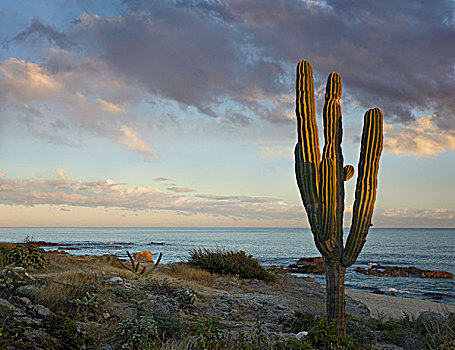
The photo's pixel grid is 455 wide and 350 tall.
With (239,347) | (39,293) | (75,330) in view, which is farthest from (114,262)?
(239,347)

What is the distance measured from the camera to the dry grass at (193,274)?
1294 centimetres

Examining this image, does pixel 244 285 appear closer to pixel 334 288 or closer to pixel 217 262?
pixel 217 262

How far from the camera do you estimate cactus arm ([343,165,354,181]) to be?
7.83 m

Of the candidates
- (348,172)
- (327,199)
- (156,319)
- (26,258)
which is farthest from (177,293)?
(26,258)

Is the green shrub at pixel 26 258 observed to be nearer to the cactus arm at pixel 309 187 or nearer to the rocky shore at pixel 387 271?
the cactus arm at pixel 309 187

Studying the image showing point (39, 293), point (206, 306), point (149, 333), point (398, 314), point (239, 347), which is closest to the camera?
point (239, 347)

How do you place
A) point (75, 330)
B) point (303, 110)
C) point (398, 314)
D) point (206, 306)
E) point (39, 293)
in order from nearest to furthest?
point (75, 330) < point (39, 293) < point (303, 110) < point (206, 306) < point (398, 314)

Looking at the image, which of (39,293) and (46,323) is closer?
(46,323)

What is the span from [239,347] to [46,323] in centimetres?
261

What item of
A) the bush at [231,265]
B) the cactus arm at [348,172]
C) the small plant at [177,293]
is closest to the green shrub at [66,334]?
the small plant at [177,293]

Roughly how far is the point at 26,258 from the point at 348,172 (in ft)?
31.3

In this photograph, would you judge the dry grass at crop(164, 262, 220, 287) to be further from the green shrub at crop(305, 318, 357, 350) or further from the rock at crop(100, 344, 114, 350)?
the green shrub at crop(305, 318, 357, 350)

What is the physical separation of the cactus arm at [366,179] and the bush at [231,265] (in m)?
7.96

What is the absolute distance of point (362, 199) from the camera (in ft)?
24.0
